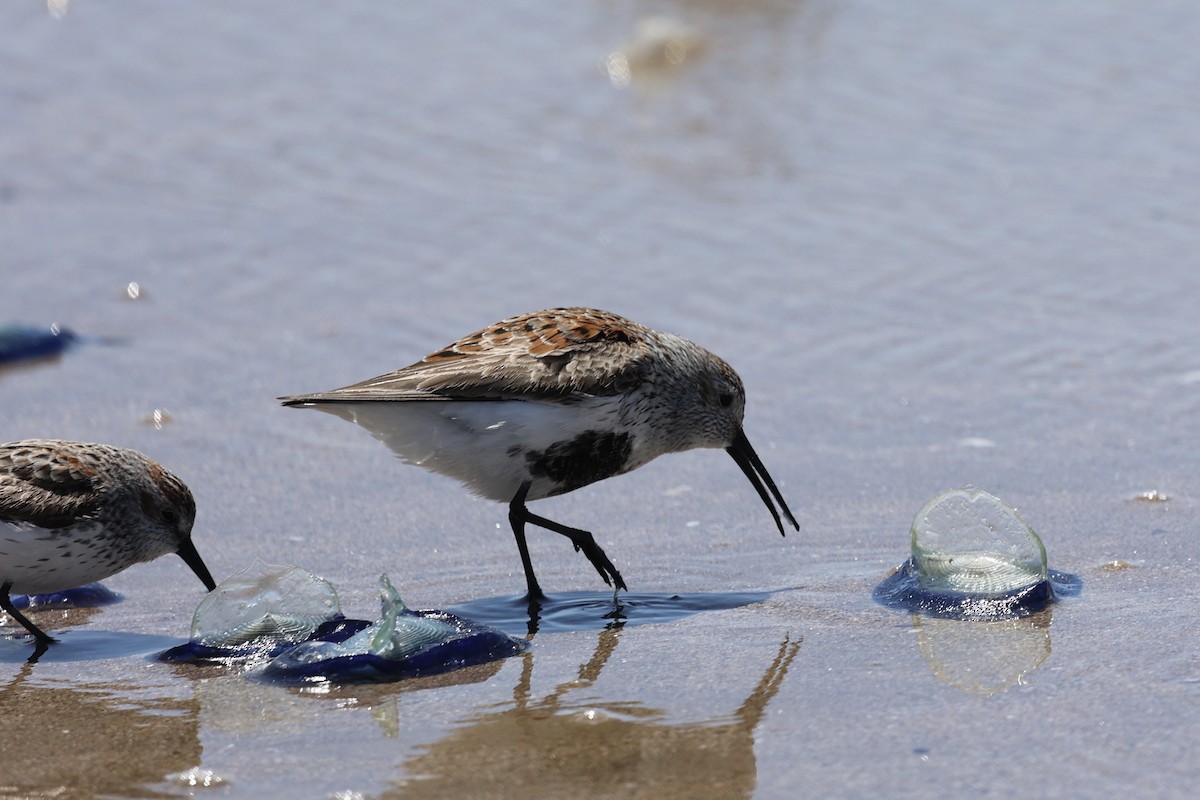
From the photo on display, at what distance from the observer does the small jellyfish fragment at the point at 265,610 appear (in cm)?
468

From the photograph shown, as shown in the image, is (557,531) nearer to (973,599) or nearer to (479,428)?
(479,428)

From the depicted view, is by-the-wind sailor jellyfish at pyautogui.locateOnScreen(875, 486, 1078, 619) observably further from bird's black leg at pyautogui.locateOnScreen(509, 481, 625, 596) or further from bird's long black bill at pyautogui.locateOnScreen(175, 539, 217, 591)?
bird's long black bill at pyautogui.locateOnScreen(175, 539, 217, 591)

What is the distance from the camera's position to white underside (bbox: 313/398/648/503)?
5.31m

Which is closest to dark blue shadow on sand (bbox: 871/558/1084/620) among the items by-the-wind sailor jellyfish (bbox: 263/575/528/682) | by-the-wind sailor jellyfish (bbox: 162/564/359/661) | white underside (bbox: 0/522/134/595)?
by-the-wind sailor jellyfish (bbox: 263/575/528/682)

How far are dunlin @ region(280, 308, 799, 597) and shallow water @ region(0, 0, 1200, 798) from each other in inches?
12.1

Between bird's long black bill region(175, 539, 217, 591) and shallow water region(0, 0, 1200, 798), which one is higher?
shallow water region(0, 0, 1200, 798)

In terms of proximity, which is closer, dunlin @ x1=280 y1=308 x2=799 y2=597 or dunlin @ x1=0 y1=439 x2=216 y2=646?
dunlin @ x1=0 y1=439 x2=216 y2=646

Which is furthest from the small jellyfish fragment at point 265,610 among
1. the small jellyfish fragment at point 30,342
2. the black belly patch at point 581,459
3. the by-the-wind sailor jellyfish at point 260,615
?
the small jellyfish fragment at point 30,342

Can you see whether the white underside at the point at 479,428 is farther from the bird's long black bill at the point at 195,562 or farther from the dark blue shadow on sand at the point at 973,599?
the dark blue shadow on sand at the point at 973,599

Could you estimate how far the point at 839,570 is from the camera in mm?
5344

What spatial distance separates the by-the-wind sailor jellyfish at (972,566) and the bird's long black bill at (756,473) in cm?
66

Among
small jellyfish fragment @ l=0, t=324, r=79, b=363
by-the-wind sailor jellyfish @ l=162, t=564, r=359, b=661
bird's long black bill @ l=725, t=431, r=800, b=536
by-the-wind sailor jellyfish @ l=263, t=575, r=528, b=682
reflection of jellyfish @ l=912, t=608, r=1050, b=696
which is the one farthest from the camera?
small jellyfish fragment @ l=0, t=324, r=79, b=363

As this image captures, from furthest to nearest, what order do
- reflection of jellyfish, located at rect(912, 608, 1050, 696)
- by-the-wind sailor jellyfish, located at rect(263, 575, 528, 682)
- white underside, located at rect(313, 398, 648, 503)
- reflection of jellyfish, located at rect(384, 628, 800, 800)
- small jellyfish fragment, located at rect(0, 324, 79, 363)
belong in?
small jellyfish fragment, located at rect(0, 324, 79, 363) < white underside, located at rect(313, 398, 648, 503) < by-the-wind sailor jellyfish, located at rect(263, 575, 528, 682) < reflection of jellyfish, located at rect(912, 608, 1050, 696) < reflection of jellyfish, located at rect(384, 628, 800, 800)

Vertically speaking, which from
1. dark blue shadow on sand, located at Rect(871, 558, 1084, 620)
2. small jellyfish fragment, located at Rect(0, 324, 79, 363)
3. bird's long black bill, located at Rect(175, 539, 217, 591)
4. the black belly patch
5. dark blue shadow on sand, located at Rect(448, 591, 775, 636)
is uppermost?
the black belly patch
